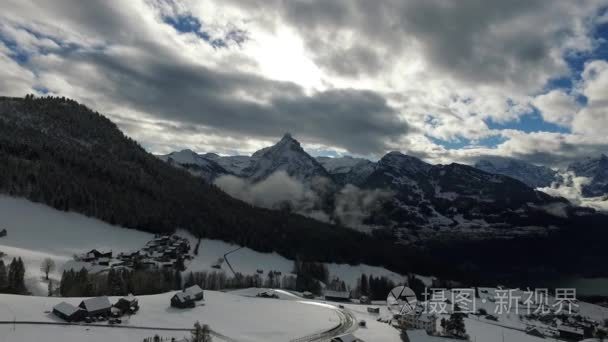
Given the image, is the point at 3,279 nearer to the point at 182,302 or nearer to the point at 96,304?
the point at 96,304

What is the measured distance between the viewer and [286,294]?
124250mm

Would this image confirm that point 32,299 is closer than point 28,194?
Yes

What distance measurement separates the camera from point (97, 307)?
69.0 m

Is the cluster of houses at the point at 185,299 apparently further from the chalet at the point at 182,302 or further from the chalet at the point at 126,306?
the chalet at the point at 126,306

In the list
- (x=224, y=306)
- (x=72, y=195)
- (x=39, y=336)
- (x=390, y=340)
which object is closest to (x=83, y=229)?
(x=72, y=195)

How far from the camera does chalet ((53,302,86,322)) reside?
65000 mm

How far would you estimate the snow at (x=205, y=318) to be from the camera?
6078 centimetres

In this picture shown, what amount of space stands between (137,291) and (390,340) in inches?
2643

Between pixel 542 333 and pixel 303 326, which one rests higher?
pixel 303 326

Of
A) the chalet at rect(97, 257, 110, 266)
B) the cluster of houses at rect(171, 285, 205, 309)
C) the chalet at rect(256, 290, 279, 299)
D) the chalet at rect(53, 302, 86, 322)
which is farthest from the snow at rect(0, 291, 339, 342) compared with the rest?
the chalet at rect(97, 257, 110, 266)

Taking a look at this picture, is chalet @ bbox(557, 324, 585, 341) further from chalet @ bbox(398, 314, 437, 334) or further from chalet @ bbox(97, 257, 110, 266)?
chalet @ bbox(97, 257, 110, 266)

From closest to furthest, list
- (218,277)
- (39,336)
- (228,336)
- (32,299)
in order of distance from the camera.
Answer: (39,336) → (228,336) → (32,299) → (218,277)

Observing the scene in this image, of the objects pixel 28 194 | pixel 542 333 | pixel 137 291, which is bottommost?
pixel 542 333

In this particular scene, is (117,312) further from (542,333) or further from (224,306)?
(542,333)
